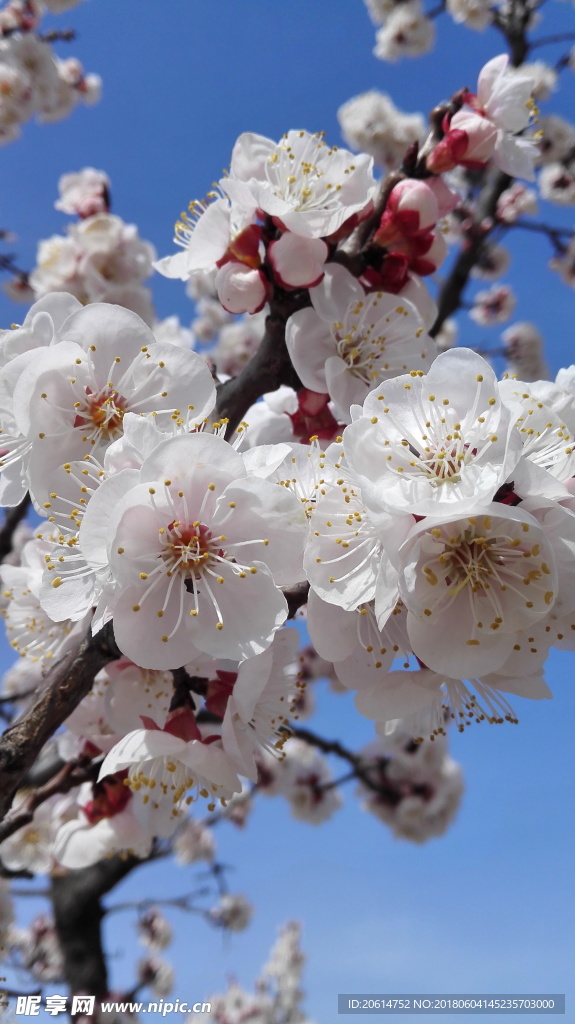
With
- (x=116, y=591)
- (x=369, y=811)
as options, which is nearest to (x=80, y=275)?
(x=116, y=591)

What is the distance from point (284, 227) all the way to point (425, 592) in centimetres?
102

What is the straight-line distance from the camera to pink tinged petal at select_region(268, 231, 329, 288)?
5.30 ft

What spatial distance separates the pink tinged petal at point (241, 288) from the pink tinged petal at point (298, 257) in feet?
0.21

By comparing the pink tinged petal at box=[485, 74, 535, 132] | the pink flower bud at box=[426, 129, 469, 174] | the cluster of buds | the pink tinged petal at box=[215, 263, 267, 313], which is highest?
the pink tinged petal at box=[485, 74, 535, 132]

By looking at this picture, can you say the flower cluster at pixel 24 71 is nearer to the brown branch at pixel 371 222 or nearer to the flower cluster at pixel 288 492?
the flower cluster at pixel 288 492

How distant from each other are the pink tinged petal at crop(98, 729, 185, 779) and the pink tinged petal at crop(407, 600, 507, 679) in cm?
53

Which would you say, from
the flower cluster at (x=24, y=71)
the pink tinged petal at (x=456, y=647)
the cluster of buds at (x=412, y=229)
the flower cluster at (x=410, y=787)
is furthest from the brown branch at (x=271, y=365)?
the flower cluster at (x=24, y=71)

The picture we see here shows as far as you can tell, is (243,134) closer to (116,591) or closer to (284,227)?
(284,227)

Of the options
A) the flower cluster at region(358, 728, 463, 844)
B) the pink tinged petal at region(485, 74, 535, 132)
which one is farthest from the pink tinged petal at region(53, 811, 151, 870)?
the flower cluster at region(358, 728, 463, 844)

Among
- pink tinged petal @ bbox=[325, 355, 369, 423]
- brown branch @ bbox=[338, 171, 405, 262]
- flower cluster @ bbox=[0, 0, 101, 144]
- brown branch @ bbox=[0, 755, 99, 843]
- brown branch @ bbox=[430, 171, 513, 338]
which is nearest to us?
brown branch @ bbox=[0, 755, 99, 843]

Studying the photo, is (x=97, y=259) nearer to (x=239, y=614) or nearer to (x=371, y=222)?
(x=371, y=222)

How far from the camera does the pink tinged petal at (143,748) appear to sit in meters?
1.28

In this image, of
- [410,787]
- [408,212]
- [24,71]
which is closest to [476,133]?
[408,212]

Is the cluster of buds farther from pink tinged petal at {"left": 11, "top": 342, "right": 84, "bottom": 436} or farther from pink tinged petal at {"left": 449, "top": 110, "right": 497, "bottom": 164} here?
pink tinged petal at {"left": 11, "top": 342, "right": 84, "bottom": 436}
